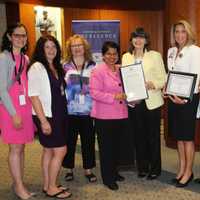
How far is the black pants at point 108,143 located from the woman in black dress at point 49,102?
1.29 feet

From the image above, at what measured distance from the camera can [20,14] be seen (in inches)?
267

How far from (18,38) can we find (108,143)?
4.18 feet

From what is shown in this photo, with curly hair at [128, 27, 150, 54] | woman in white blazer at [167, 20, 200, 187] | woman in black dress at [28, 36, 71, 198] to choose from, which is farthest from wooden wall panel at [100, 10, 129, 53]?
woman in black dress at [28, 36, 71, 198]

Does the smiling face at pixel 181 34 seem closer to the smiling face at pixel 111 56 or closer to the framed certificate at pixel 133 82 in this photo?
the framed certificate at pixel 133 82

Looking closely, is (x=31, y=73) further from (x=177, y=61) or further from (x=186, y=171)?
(x=186, y=171)

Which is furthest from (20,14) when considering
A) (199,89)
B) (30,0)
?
(199,89)

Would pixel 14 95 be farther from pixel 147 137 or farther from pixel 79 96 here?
pixel 147 137

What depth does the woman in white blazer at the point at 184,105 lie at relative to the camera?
142 inches

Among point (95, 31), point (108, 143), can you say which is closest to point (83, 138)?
point (108, 143)

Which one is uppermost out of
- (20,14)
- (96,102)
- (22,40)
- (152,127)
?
(20,14)

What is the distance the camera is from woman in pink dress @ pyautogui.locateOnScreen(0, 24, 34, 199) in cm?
329

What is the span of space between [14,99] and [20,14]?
3.73 metres

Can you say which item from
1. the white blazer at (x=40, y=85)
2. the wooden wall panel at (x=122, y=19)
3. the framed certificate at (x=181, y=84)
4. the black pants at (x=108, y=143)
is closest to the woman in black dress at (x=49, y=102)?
the white blazer at (x=40, y=85)

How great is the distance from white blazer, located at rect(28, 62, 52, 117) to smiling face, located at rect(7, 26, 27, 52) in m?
0.22
